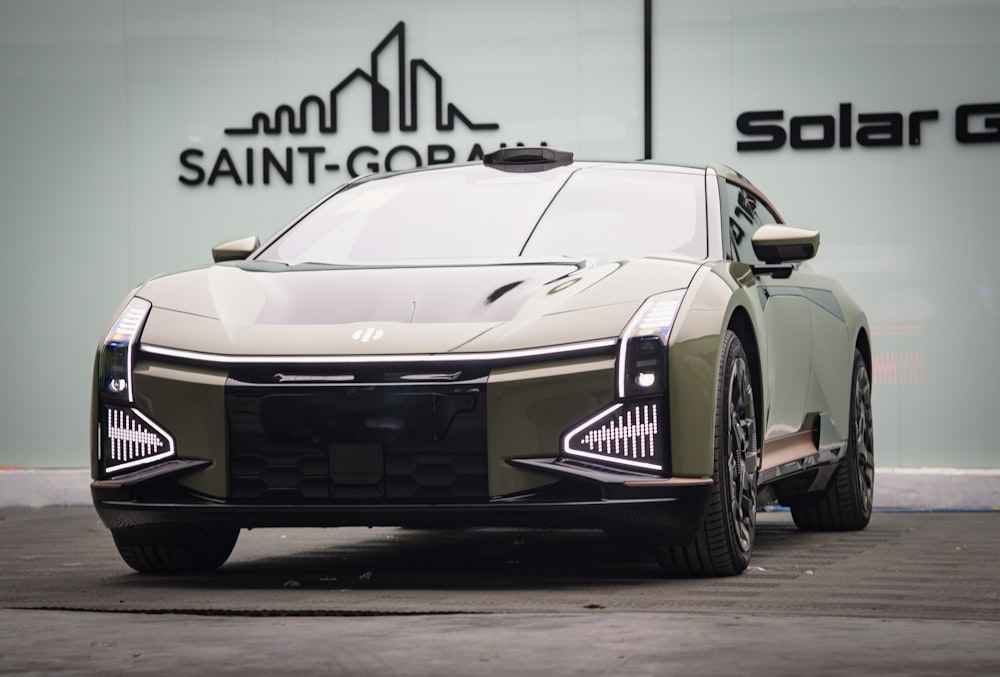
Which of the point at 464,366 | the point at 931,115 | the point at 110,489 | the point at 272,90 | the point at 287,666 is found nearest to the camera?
the point at 287,666

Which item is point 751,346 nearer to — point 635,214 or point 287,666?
point 635,214

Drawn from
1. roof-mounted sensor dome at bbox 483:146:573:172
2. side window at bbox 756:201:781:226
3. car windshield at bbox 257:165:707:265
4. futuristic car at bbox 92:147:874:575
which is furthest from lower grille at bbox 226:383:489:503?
side window at bbox 756:201:781:226

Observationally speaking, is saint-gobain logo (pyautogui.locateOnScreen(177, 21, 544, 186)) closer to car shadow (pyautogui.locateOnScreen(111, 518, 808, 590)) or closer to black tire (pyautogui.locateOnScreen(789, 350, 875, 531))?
car shadow (pyautogui.locateOnScreen(111, 518, 808, 590))

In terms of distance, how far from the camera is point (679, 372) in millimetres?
5477

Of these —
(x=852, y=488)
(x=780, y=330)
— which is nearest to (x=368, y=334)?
(x=780, y=330)

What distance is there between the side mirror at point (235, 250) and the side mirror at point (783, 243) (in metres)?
1.96

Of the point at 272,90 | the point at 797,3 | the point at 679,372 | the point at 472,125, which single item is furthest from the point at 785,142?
the point at 679,372

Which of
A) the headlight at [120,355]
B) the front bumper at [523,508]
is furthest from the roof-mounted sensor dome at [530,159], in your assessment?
the front bumper at [523,508]

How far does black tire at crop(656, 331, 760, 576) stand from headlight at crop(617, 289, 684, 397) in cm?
30

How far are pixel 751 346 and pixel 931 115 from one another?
216 inches

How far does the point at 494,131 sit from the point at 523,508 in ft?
22.5

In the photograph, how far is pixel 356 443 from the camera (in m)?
5.47

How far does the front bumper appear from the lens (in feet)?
17.7

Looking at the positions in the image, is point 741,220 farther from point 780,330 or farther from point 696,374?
point 696,374
